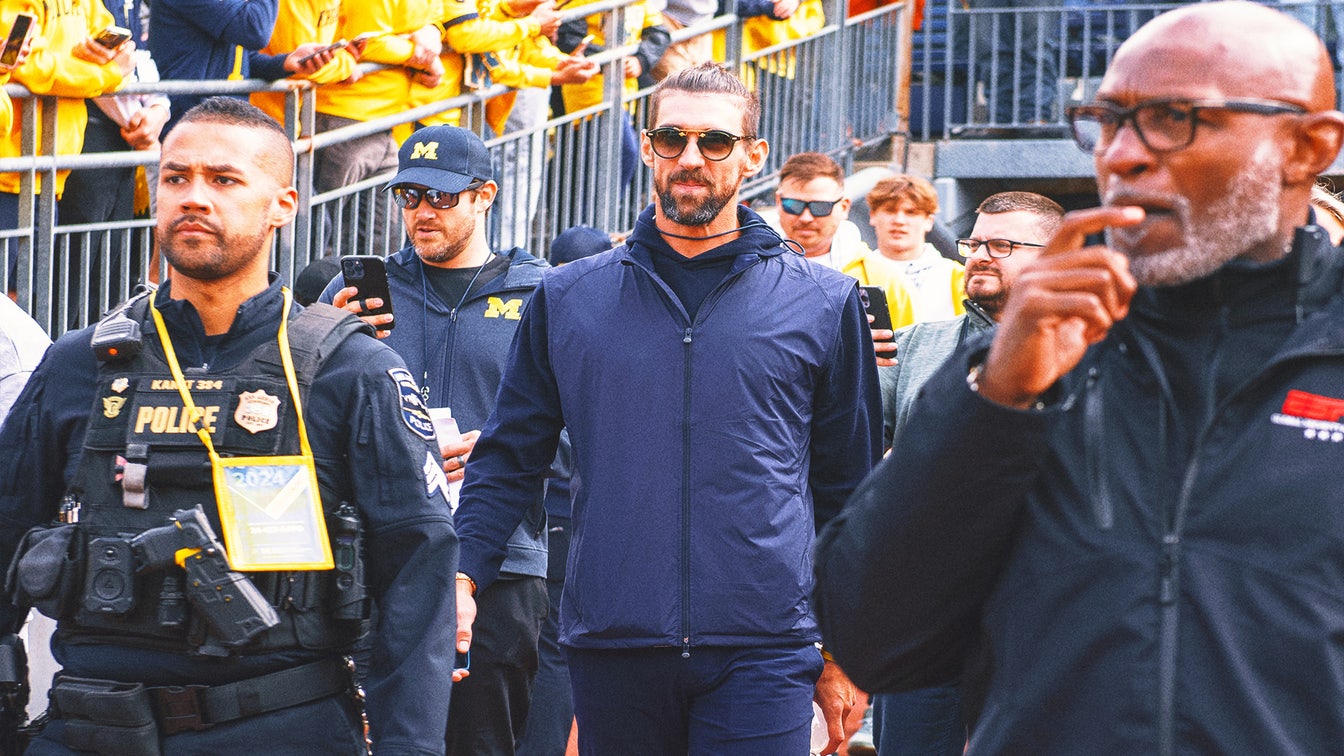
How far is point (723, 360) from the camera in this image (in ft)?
15.4

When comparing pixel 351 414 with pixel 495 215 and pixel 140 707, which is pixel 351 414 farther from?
pixel 495 215

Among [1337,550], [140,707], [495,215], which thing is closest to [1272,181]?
[1337,550]

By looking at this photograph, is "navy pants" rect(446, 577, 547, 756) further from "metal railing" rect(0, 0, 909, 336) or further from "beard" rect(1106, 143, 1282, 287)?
"beard" rect(1106, 143, 1282, 287)

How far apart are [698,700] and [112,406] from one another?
5.31ft

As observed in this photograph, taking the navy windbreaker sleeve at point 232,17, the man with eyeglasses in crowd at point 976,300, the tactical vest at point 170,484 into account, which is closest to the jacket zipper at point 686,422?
the tactical vest at point 170,484

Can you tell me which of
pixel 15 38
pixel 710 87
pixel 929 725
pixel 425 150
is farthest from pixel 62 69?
pixel 929 725

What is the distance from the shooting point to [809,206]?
8.71 m

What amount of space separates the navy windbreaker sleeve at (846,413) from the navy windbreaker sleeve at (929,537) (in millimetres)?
2309

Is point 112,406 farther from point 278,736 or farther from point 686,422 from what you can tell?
point 686,422

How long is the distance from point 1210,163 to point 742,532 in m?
2.38

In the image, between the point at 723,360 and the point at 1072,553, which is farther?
the point at 723,360

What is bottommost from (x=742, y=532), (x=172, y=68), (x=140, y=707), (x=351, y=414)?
(x=140, y=707)

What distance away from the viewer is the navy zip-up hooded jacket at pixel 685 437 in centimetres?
459

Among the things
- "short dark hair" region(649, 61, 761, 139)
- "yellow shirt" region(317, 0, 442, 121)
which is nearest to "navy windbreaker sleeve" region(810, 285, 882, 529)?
"short dark hair" region(649, 61, 761, 139)
